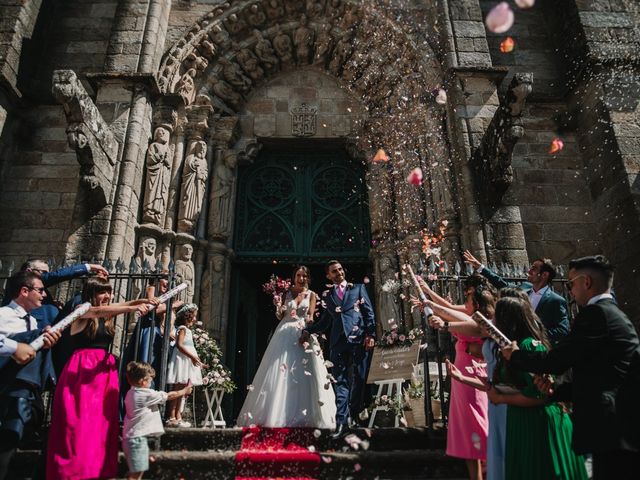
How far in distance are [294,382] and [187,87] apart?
5493 millimetres

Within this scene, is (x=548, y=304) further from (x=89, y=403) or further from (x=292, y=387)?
(x=89, y=403)

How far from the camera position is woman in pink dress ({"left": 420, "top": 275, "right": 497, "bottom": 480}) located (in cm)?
366

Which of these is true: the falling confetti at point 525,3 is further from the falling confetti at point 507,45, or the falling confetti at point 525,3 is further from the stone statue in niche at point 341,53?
the stone statue in niche at point 341,53

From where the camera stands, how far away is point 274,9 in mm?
9336

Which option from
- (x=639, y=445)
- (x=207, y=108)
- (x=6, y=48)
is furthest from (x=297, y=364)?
(x=6, y=48)

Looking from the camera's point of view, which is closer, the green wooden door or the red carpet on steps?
the red carpet on steps

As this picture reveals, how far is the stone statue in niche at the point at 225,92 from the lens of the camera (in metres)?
8.96

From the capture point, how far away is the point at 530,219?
8078 mm

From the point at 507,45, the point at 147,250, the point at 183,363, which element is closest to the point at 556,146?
the point at 507,45

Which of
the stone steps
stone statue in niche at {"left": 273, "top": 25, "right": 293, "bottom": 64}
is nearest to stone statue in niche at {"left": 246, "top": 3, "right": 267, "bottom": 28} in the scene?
stone statue in niche at {"left": 273, "top": 25, "right": 293, "bottom": 64}

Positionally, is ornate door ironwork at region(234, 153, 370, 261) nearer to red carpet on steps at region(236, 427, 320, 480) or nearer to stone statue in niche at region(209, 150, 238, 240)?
stone statue in niche at region(209, 150, 238, 240)

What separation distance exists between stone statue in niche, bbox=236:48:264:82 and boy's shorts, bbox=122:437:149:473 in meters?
7.15

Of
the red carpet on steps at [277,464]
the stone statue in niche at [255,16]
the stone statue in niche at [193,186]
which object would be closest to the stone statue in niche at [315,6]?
the stone statue in niche at [255,16]

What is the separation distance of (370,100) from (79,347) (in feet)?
22.4
